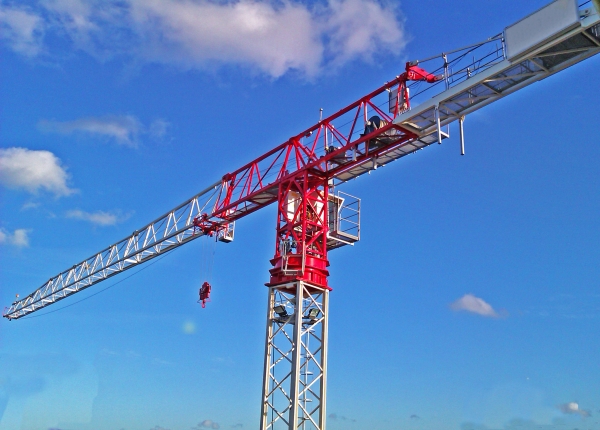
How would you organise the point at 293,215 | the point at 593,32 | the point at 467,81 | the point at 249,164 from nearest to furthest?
the point at 593,32
the point at 467,81
the point at 293,215
the point at 249,164

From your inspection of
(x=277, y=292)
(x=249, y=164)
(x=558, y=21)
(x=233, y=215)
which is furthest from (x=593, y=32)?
(x=233, y=215)

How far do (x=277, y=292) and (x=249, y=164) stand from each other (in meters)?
10.4

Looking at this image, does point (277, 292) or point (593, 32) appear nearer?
point (593, 32)

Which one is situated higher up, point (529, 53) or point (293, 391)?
point (529, 53)

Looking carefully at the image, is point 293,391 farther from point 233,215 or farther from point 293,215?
point 233,215

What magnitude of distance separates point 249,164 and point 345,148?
9.74 m

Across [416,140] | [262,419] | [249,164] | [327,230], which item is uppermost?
[249,164]

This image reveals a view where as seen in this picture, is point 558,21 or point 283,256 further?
point 283,256

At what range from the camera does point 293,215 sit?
38.9 m

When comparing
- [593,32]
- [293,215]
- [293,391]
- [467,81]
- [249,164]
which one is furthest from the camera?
[249,164]

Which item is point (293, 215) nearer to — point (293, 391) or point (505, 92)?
point (293, 391)

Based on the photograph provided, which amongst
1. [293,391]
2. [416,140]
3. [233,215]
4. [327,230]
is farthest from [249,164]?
[293,391]

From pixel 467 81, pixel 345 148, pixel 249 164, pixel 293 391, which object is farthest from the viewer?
pixel 249 164

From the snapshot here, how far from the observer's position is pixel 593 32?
2631cm
